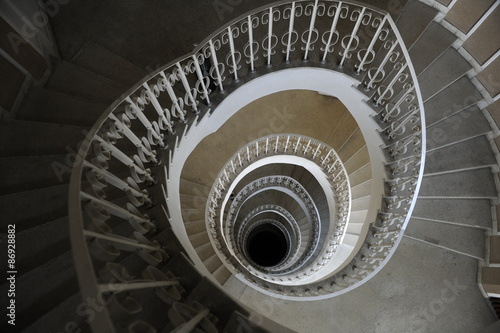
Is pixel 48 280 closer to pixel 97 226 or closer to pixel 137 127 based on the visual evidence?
pixel 97 226

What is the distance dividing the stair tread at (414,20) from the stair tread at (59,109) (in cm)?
496

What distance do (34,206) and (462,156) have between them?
6.33 metres

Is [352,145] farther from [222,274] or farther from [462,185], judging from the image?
[222,274]

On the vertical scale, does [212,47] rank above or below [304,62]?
below

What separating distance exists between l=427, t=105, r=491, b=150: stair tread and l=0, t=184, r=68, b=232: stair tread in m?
5.63

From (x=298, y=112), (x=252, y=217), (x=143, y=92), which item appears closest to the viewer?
(x=143, y=92)

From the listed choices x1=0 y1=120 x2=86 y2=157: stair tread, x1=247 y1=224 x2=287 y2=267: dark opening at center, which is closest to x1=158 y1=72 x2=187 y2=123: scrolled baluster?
x1=0 y1=120 x2=86 y2=157: stair tread

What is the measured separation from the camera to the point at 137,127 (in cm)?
426

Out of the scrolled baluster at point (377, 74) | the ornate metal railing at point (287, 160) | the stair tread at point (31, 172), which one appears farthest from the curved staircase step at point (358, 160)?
the stair tread at point (31, 172)

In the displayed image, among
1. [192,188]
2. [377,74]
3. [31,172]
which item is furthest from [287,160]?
[31,172]

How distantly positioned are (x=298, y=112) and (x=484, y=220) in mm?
4838

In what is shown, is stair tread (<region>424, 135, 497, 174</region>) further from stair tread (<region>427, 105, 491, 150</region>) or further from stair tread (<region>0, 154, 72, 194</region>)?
stair tread (<region>0, 154, 72, 194</region>)

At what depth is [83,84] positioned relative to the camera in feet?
14.2

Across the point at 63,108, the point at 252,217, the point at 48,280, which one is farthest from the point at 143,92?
the point at 252,217
